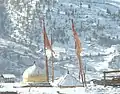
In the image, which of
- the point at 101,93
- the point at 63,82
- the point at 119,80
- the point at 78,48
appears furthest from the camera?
the point at 63,82

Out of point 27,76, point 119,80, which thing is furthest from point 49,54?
point 119,80

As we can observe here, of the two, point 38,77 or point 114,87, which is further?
point 38,77

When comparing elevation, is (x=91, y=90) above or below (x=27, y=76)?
above

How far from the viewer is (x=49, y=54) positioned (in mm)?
54781

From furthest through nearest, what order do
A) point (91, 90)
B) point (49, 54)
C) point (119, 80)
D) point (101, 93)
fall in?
1. point (49, 54)
2. point (119, 80)
3. point (91, 90)
4. point (101, 93)

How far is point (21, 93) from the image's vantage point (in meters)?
33.8

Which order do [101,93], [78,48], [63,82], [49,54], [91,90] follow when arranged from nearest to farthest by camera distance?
[101,93], [91,90], [78,48], [63,82], [49,54]

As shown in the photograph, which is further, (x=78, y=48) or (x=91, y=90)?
(x=78, y=48)

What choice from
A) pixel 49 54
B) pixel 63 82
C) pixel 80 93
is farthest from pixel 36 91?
pixel 49 54

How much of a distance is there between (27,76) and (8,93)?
29.5 meters

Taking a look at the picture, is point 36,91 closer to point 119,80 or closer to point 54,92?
point 54,92

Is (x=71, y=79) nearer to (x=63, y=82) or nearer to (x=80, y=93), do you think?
(x=63, y=82)

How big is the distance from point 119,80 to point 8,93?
957cm

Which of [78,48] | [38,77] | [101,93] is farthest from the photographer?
[38,77]
